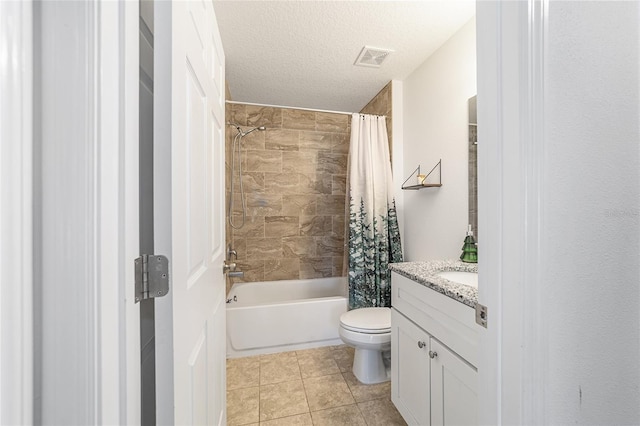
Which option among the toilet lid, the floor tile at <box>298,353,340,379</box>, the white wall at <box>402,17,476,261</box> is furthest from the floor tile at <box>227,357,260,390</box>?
the white wall at <box>402,17,476,261</box>

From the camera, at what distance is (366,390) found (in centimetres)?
178

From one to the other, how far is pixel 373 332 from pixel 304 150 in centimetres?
200

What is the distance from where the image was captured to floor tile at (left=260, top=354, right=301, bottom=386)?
6.27 ft

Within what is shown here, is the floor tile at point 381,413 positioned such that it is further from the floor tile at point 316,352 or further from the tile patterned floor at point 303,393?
the floor tile at point 316,352

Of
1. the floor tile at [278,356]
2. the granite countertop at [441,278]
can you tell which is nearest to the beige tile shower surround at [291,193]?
the floor tile at [278,356]

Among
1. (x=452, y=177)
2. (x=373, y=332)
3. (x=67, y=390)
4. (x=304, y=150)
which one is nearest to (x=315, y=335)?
(x=373, y=332)

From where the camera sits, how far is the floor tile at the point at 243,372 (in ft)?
6.10

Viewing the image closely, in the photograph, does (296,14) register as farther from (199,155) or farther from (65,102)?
(65,102)

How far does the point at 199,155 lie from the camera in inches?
32.9

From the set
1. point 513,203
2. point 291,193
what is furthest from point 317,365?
point 513,203

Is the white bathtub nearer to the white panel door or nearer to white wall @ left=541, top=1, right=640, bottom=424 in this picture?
the white panel door

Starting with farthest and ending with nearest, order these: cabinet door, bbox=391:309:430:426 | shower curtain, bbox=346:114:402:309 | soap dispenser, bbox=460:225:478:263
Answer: shower curtain, bbox=346:114:402:309, soap dispenser, bbox=460:225:478:263, cabinet door, bbox=391:309:430:426

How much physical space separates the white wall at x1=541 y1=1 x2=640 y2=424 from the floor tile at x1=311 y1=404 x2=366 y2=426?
1.21 m

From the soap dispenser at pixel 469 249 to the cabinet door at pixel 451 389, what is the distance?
0.64 m
